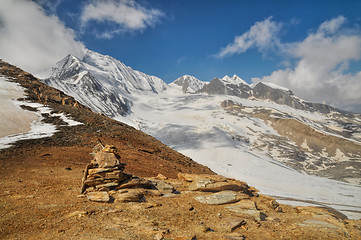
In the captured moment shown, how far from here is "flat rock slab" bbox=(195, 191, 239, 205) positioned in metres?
11.6

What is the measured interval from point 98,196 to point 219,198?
→ 6.83 meters

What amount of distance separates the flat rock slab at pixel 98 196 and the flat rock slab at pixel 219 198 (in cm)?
523

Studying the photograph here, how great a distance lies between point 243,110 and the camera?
7800 inches

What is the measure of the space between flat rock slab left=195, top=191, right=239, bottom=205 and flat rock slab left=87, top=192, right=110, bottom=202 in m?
5.23

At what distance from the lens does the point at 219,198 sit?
11.8m

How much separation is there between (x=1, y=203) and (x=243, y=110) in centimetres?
20323

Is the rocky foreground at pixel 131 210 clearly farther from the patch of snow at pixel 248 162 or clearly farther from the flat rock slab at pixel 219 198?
the patch of snow at pixel 248 162

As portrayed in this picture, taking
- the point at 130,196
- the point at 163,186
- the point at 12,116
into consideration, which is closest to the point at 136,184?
the point at 130,196

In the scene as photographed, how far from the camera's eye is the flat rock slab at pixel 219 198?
11.6 meters

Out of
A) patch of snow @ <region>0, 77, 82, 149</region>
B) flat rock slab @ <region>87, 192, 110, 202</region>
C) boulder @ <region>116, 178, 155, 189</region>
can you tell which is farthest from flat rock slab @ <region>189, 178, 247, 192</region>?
patch of snow @ <region>0, 77, 82, 149</region>

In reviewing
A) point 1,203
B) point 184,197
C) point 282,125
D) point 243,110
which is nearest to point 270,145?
point 282,125

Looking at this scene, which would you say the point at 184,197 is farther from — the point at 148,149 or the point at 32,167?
the point at 148,149

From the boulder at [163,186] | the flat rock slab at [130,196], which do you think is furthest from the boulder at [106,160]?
the boulder at [163,186]

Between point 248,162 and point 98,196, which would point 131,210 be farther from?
point 248,162
